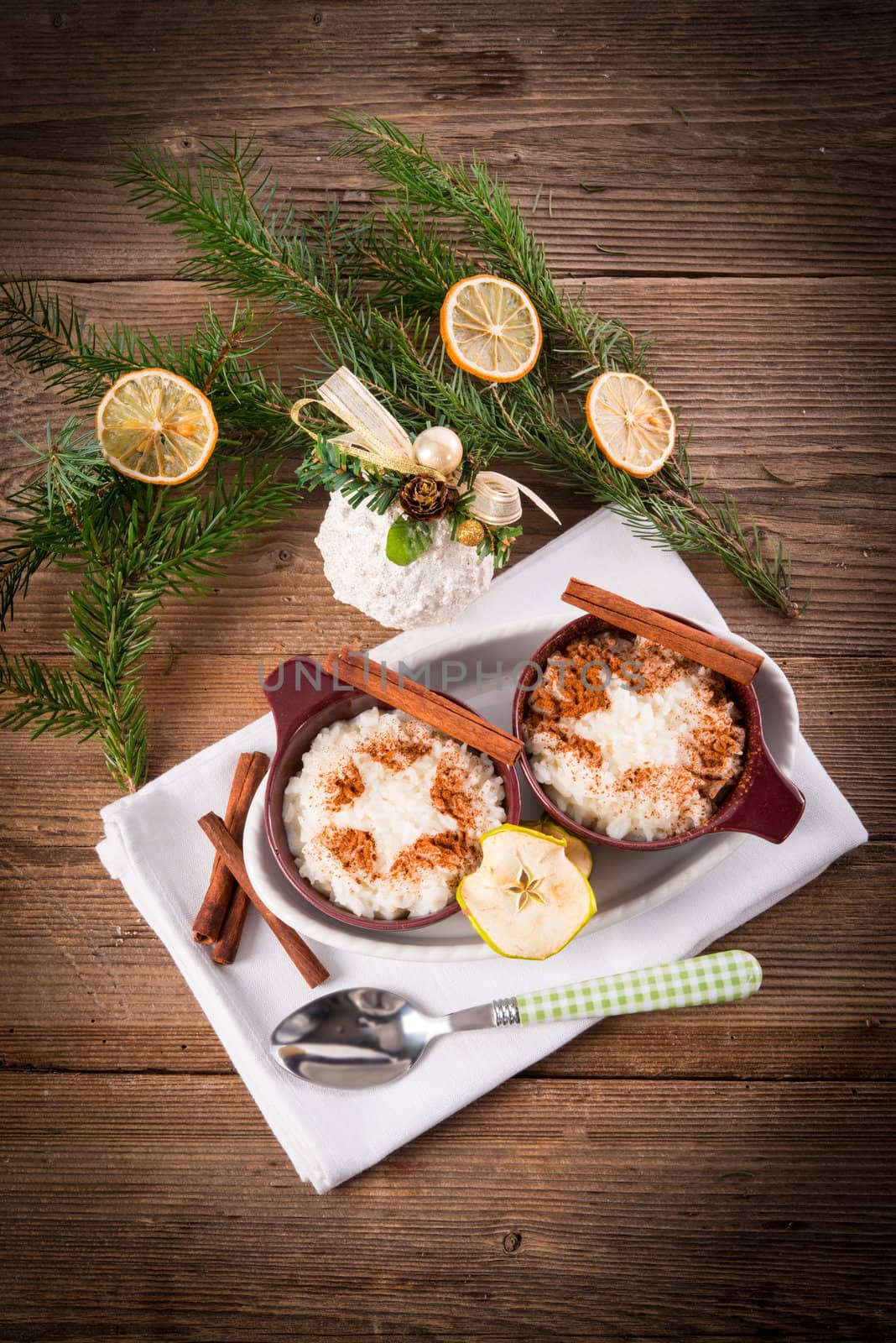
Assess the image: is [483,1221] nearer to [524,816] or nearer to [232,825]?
[524,816]

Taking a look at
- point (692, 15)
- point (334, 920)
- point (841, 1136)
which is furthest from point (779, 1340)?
point (692, 15)

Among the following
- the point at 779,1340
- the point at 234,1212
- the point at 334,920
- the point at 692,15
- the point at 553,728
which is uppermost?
the point at 692,15

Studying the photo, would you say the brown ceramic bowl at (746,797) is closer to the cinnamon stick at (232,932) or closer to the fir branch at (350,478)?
the fir branch at (350,478)

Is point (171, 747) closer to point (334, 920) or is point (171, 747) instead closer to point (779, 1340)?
point (334, 920)

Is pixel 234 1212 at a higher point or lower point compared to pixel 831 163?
lower

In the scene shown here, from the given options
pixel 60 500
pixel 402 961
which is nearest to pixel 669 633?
pixel 402 961

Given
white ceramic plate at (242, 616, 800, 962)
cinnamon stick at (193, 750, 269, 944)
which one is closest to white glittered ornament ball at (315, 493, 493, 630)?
white ceramic plate at (242, 616, 800, 962)

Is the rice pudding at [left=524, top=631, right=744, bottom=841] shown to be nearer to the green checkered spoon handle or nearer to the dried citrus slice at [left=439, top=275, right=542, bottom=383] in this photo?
the green checkered spoon handle
